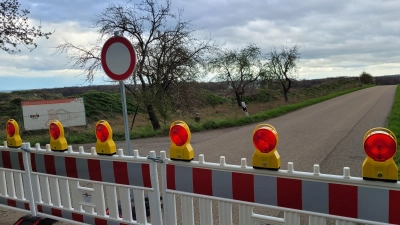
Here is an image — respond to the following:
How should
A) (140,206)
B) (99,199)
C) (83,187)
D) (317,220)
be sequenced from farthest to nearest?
(83,187) → (99,199) → (140,206) → (317,220)

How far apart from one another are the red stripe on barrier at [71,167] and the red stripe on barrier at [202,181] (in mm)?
1770

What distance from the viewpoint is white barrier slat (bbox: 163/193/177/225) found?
3357mm

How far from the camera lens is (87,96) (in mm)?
30078

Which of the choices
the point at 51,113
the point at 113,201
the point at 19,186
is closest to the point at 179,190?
the point at 113,201

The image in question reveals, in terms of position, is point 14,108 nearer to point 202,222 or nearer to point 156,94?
point 156,94

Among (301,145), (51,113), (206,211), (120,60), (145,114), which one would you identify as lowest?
(301,145)

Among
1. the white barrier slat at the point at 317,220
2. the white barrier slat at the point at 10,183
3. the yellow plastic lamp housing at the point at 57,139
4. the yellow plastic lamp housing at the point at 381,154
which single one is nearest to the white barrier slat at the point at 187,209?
the white barrier slat at the point at 317,220

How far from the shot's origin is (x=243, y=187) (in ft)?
9.45

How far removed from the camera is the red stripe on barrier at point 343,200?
2.40 metres

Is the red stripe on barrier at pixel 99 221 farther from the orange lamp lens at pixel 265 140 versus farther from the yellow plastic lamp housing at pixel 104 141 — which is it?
the orange lamp lens at pixel 265 140

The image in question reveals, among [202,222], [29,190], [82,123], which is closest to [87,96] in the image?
[82,123]

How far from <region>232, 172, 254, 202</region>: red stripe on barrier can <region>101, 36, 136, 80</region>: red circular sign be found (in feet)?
7.21

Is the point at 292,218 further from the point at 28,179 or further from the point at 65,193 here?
the point at 28,179

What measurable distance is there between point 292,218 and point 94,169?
2.40 m
